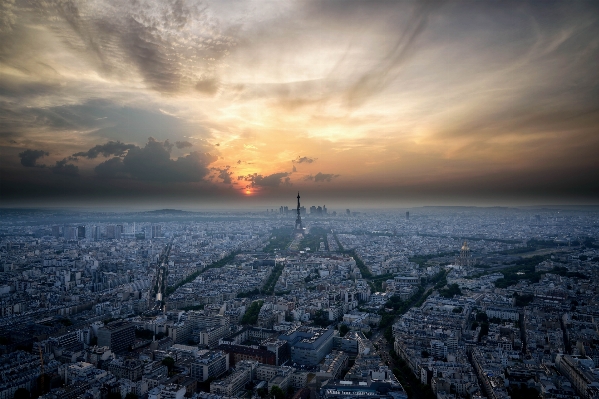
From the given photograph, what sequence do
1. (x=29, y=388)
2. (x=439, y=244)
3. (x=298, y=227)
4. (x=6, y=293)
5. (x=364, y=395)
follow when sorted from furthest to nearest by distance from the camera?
(x=298, y=227)
(x=439, y=244)
(x=6, y=293)
(x=29, y=388)
(x=364, y=395)

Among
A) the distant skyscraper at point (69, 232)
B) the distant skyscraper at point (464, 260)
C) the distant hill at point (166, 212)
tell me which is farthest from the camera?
the distant hill at point (166, 212)

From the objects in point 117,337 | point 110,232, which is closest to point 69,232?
point 110,232

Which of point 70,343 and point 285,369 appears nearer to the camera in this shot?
point 285,369

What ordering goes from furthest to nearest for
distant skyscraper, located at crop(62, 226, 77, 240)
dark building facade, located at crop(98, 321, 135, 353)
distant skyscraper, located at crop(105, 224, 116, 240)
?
distant skyscraper, located at crop(105, 224, 116, 240)
distant skyscraper, located at crop(62, 226, 77, 240)
dark building facade, located at crop(98, 321, 135, 353)

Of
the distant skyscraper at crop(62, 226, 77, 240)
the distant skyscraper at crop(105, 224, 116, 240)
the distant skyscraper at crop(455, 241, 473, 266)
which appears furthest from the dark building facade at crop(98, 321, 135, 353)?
the distant skyscraper at crop(105, 224, 116, 240)

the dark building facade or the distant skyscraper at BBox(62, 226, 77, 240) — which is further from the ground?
the distant skyscraper at BBox(62, 226, 77, 240)

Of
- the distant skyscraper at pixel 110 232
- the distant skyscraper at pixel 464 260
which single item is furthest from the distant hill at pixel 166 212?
the distant skyscraper at pixel 464 260

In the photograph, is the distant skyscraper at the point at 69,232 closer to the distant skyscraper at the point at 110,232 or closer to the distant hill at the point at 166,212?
the distant skyscraper at the point at 110,232

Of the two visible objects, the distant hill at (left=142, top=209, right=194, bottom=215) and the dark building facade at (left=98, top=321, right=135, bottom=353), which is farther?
the distant hill at (left=142, top=209, right=194, bottom=215)

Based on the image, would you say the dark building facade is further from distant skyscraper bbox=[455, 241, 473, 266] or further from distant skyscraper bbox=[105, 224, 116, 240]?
distant skyscraper bbox=[105, 224, 116, 240]

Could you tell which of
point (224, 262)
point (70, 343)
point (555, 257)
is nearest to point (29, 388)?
point (70, 343)

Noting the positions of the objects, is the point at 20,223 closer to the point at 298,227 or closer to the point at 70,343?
the point at 298,227
